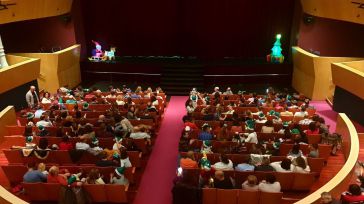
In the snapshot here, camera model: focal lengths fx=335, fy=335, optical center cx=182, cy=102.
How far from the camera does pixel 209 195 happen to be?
5918mm

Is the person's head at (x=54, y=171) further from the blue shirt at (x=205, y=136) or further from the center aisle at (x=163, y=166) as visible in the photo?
the blue shirt at (x=205, y=136)

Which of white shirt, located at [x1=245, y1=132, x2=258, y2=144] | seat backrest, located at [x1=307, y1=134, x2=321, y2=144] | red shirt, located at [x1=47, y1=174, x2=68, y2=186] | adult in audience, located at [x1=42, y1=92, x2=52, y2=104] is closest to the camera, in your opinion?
red shirt, located at [x1=47, y1=174, x2=68, y2=186]

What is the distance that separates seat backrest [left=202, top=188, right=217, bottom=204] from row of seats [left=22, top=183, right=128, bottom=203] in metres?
1.44

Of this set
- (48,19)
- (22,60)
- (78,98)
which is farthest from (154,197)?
(48,19)

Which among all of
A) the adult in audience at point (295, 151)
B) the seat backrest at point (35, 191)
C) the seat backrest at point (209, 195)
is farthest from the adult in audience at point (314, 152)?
the seat backrest at point (35, 191)

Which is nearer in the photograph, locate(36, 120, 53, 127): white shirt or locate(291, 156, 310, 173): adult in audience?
locate(291, 156, 310, 173): adult in audience

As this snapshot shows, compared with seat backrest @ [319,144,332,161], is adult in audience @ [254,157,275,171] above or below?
above

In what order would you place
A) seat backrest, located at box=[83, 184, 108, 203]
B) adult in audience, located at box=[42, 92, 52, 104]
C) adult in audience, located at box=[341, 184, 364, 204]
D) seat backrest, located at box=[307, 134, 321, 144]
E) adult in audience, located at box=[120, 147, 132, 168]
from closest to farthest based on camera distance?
1. adult in audience, located at box=[341, 184, 364, 204]
2. seat backrest, located at box=[83, 184, 108, 203]
3. adult in audience, located at box=[120, 147, 132, 168]
4. seat backrest, located at box=[307, 134, 321, 144]
5. adult in audience, located at box=[42, 92, 52, 104]

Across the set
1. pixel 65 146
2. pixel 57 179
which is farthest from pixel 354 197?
pixel 65 146

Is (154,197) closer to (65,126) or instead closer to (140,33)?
(65,126)

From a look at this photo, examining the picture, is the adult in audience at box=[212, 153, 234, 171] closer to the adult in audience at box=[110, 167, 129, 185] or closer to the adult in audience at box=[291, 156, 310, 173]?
the adult in audience at box=[291, 156, 310, 173]

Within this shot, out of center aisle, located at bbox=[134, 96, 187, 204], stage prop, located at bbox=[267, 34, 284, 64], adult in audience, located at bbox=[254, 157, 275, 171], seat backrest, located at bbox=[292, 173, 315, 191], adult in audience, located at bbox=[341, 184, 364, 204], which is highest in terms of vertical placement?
stage prop, located at bbox=[267, 34, 284, 64]

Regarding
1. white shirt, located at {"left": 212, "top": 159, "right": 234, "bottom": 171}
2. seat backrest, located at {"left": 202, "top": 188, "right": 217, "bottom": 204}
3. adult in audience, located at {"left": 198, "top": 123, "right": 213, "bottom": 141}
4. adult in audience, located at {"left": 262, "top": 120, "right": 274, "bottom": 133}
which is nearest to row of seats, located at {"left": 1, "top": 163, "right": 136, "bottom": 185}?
seat backrest, located at {"left": 202, "top": 188, "right": 217, "bottom": 204}

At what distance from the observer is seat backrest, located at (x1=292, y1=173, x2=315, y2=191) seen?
649 cm
